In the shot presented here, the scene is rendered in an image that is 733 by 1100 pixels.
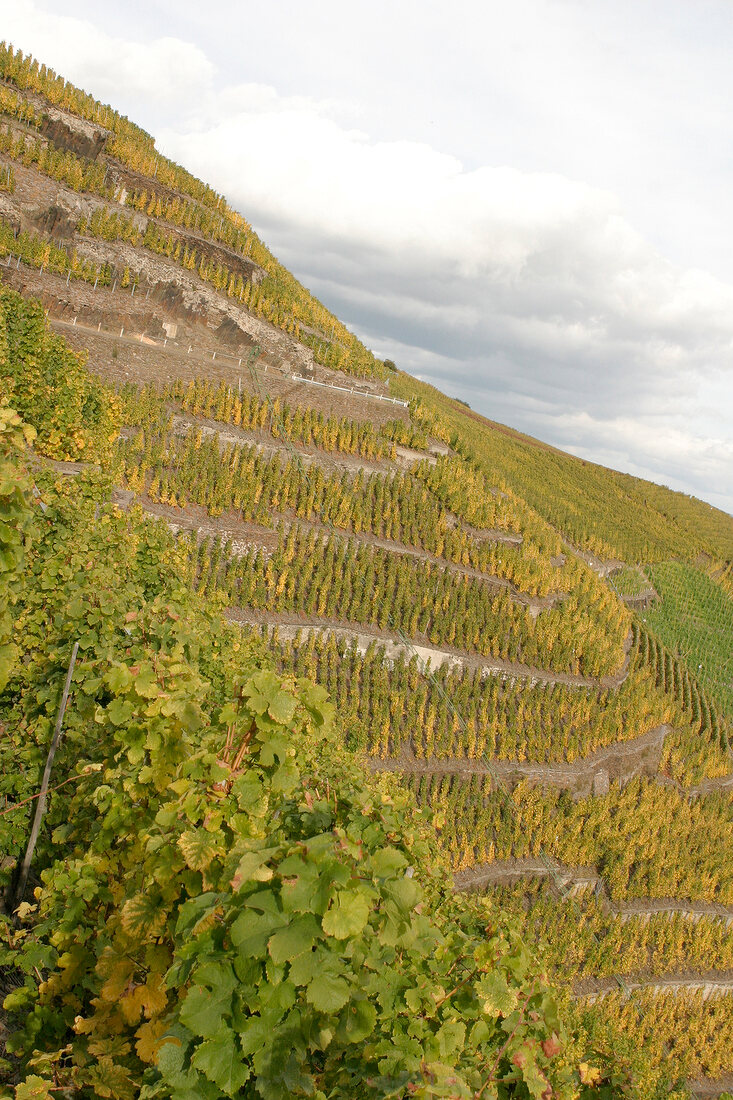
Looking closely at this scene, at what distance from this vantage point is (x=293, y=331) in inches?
1047

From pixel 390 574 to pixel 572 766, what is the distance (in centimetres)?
816

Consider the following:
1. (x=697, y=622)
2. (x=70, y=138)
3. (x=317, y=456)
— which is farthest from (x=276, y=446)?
(x=697, y=622)

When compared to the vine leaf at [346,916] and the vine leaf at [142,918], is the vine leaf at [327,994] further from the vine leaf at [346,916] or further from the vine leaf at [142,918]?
the vine leaf at [142,918]

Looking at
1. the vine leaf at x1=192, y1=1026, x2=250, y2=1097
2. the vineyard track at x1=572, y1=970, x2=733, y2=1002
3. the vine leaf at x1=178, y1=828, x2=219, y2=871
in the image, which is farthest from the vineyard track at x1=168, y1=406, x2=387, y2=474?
the vine leaf at x1=192, y1=1026, x2=250, y2=1097

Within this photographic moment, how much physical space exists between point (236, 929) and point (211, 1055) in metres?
0.33

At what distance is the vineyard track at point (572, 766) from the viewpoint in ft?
54.3

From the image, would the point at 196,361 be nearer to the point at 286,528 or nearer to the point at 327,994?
the point at 286,528

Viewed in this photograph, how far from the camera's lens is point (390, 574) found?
19062 millimetres

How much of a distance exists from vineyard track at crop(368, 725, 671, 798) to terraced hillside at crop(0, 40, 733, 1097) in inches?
3.2

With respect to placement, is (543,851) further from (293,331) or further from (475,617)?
(293,331)

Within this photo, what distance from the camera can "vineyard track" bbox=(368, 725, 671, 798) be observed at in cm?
1656

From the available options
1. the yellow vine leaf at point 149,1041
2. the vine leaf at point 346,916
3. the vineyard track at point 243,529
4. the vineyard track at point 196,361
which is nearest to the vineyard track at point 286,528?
the vineyard track at point 243,529

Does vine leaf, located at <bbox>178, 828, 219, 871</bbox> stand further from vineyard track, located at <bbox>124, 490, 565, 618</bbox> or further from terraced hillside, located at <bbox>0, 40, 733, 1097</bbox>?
vineyard track, located at <bbox>124, 490, 565, 618</bbox>

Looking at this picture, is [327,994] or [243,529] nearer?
[327,994]
